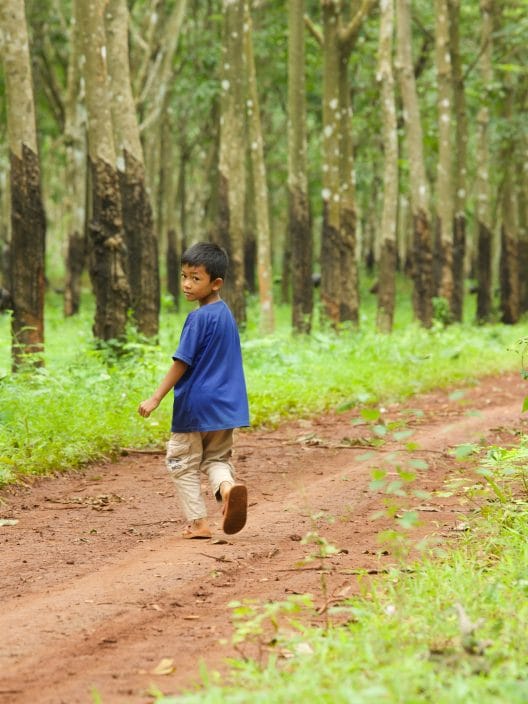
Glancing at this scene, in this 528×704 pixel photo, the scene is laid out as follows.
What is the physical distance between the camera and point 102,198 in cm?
1213

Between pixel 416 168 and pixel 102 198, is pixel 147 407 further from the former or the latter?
pixel 416 168

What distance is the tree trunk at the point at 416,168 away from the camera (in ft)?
69.5

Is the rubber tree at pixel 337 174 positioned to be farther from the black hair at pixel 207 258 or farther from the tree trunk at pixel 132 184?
the black hair at pixel 207 258

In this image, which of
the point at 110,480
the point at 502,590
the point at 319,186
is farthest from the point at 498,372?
the point at 319,186

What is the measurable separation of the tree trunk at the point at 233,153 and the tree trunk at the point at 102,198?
373cm

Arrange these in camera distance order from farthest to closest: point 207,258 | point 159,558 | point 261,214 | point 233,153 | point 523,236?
point 523,236 < point 261,214 < point 233,153 < point 207,258 < point 159,558

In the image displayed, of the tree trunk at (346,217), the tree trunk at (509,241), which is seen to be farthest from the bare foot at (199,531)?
the tree trunk at (509,241)

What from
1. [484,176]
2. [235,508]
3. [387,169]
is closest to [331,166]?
[387,169]

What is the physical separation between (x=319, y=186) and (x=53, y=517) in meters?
30.0

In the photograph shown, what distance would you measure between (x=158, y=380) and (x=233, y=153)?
6125mm

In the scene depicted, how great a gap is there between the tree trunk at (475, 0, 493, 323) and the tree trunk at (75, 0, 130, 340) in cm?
1287

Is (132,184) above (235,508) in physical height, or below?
above

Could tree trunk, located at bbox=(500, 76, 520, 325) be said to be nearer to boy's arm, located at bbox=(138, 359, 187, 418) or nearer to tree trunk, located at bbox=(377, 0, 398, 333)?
tree trunk, located at bbox=(377, 0, 398, 333)

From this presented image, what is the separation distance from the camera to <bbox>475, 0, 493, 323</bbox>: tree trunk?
965 inches
